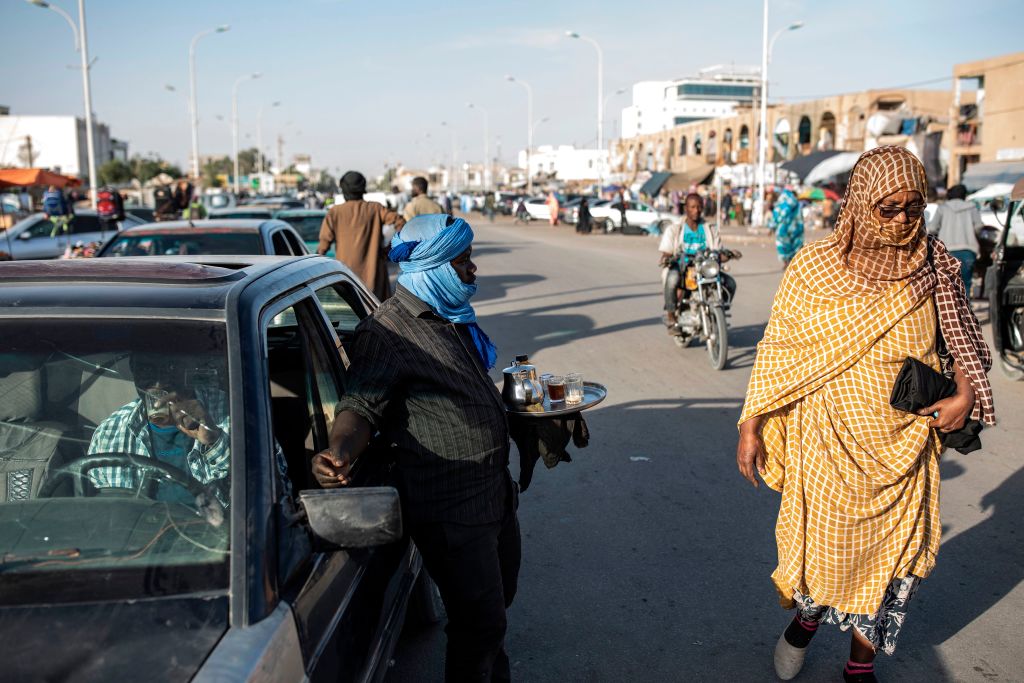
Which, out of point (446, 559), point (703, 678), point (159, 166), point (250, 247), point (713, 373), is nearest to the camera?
point (446, 559)

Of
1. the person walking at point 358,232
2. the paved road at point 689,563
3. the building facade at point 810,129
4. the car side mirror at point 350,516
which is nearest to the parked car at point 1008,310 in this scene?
the paved road at point 689,563

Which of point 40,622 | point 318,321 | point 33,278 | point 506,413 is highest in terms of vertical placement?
point 33,278

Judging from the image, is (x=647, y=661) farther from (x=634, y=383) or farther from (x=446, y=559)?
(x=634, y=383)

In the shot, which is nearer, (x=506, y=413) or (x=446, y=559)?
(x=446, y=559)

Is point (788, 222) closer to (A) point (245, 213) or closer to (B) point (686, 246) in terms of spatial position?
(B) point (686, 246)

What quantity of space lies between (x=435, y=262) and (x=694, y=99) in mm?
159947

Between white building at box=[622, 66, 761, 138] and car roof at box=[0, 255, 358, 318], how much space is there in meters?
151

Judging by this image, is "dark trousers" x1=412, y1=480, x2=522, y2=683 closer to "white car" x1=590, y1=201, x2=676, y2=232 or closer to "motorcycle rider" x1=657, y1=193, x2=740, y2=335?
"motorcycle rider" x1=657, y1=193, x2=740, y2=335

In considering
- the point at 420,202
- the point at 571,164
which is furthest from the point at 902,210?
the point at 571,164

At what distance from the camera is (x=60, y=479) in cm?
238

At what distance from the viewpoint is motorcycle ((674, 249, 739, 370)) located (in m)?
8.80

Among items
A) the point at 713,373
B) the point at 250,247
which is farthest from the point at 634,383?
the point at 250,247

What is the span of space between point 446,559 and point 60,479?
1040mm

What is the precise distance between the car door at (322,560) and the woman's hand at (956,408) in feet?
5.82
